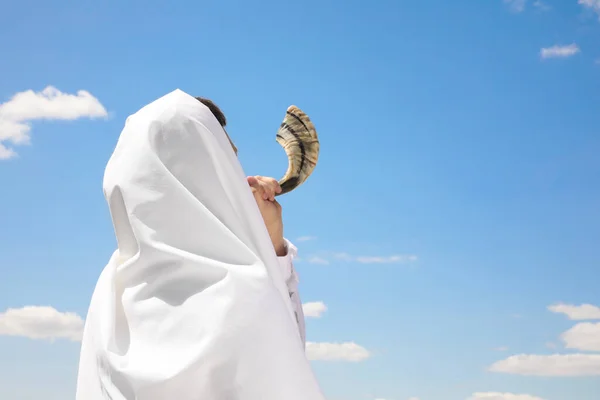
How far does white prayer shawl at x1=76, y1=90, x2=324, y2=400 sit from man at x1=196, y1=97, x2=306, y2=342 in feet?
3.61

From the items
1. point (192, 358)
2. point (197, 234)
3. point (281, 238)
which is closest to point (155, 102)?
point (197, 234)

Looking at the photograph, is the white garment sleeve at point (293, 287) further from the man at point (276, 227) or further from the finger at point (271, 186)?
the finger at point (271, 186)

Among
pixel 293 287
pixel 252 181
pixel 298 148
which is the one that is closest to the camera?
pixel 293 287

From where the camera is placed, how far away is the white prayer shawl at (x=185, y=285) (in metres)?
2.29

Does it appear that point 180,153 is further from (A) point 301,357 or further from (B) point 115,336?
(A) point 301,357

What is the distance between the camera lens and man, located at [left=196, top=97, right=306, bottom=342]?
376 cm

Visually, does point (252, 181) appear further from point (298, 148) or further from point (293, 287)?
point (293, 287)

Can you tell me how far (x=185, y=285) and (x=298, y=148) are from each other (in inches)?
67.5

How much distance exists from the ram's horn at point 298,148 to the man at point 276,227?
122 millimetres

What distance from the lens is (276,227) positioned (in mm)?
3824

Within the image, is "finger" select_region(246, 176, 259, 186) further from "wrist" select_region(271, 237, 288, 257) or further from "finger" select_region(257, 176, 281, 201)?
"wrist" select_region(271, 237, 288, 257)

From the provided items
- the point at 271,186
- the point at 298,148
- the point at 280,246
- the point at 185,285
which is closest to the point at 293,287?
the point at 280,246

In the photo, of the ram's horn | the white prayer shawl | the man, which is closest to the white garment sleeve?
the man

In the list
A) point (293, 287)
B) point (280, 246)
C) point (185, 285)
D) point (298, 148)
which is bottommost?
point (185, 285)
